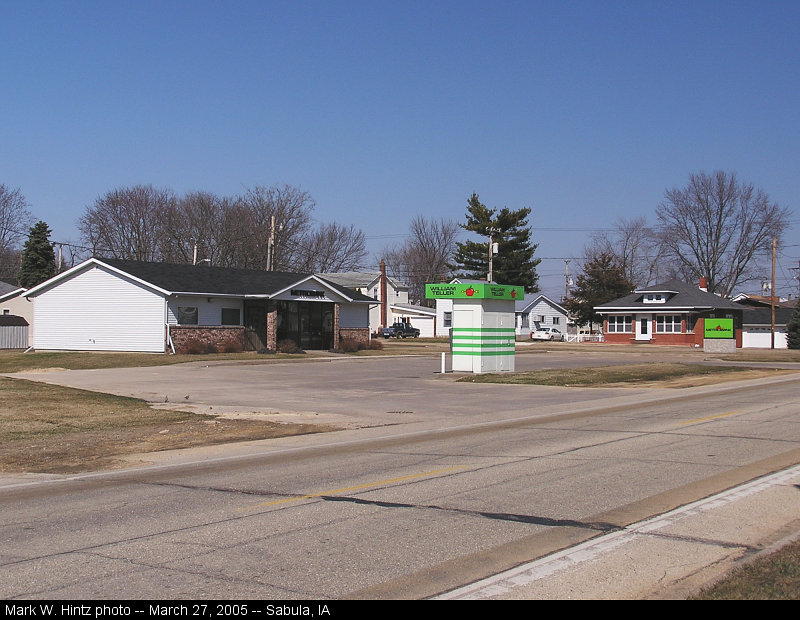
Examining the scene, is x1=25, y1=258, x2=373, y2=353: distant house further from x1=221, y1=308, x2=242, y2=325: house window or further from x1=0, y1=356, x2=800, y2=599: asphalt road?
x1=0, y1=356, x2=800, y2=599: asphalt road

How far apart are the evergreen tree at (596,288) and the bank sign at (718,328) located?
47.8 feet

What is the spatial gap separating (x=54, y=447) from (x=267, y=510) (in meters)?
6.38

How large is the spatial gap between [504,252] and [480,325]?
5668 centimetres

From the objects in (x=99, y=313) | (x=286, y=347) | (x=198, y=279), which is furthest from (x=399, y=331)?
(x=99, y=313)

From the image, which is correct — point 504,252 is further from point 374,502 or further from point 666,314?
point 374,502

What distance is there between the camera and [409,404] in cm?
2055

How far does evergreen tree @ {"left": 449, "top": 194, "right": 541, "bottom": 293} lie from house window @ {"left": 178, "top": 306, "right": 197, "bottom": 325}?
153ft

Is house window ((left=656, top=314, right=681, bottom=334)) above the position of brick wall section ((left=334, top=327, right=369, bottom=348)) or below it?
above

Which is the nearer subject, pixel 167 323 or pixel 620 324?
pixel 167 323

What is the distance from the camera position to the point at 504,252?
8531 cm

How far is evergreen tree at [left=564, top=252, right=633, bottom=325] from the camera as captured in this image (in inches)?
3319

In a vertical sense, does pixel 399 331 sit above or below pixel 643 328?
below

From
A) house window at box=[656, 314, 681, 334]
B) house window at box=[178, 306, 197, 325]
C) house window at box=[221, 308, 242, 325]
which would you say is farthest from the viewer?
house window at box=[656, 314, 681, 334]

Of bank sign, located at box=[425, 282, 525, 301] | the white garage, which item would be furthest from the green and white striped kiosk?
the white garage
